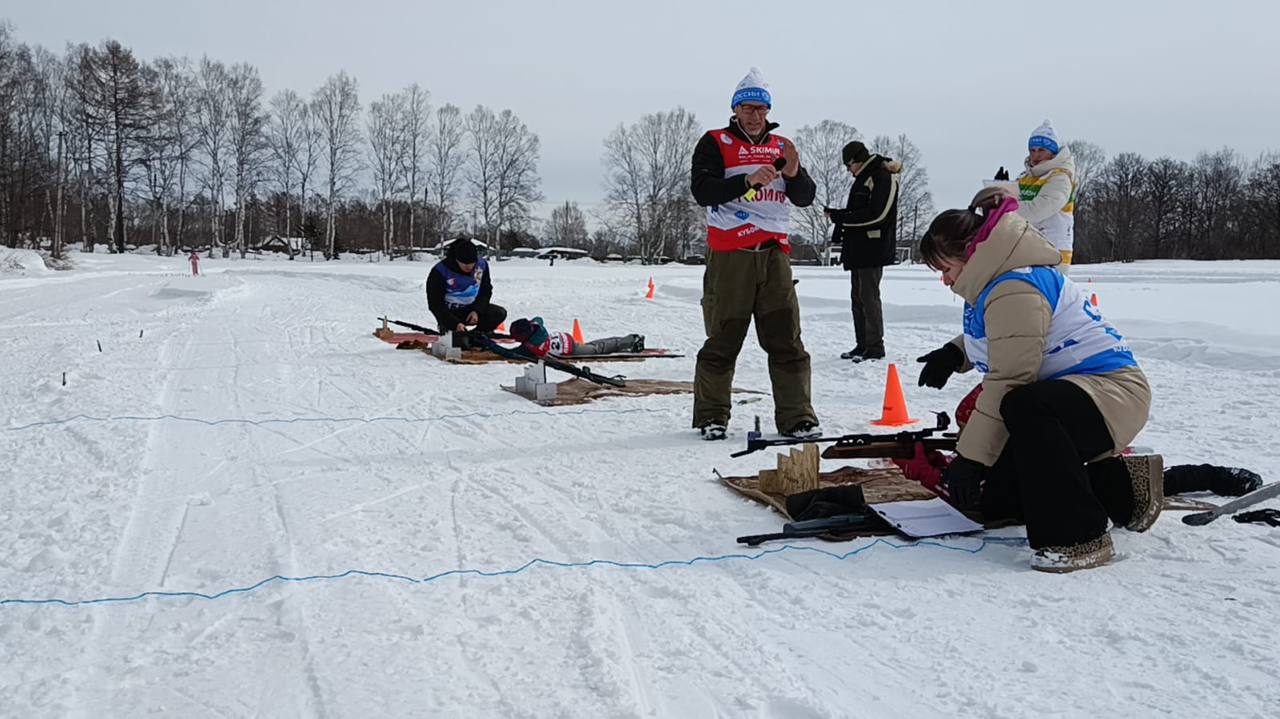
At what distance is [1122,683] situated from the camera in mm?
2330

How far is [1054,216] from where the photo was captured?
280 inches

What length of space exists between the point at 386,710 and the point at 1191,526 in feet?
10.4

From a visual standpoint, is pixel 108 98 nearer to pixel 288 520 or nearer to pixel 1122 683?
pixel 288 520

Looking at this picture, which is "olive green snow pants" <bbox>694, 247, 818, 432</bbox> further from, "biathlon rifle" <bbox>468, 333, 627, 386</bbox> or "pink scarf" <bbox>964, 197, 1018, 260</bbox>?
"pink scarf" <bbox>964, 197, 1018, 260</bbox>

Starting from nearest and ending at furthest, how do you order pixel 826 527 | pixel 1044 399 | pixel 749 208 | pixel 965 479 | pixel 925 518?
pixel 1044 399, pixel 965 479, pixel 826 527, pixel 925 518, pixel 749 208

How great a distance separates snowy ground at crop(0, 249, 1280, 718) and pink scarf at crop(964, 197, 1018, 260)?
1.14 m

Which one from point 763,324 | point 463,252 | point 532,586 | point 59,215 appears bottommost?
point 532,586

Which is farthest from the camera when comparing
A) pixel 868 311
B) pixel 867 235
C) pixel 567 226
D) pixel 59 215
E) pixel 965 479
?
pixel 567 226

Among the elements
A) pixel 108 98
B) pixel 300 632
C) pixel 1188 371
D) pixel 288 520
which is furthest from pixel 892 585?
pixel 108 98

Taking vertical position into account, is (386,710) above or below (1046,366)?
below

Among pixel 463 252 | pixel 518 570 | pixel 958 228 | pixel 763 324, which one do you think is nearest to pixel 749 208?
pixel 763 324

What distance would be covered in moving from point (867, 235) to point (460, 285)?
4.52 metres

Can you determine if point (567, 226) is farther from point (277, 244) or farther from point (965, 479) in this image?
point (965, 479)

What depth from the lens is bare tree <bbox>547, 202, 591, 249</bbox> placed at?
331ft
